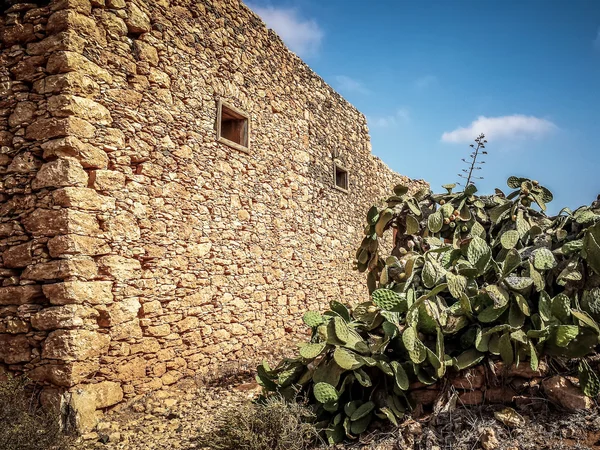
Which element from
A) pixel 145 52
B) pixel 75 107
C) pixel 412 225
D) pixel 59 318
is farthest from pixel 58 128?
pixel 412 225

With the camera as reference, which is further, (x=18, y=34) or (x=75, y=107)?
(x=18, y=34)

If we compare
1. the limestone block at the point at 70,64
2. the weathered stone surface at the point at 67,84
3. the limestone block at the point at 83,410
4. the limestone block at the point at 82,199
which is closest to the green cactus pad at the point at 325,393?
the limestone block at the point at 83,410

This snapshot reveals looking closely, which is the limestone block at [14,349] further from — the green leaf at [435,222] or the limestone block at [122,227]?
the green leaf at [435,222]

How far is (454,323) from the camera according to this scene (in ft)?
9.98

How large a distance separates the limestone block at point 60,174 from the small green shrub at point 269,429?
2259 millimetres

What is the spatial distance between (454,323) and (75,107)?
3445 millimetres

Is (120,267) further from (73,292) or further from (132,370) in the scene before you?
(132,370)

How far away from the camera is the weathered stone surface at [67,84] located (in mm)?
3656

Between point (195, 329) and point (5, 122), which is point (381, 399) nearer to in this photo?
point (195, 329)

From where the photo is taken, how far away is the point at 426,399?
2.99 metres

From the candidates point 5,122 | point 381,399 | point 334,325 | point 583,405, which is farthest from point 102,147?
point 583,405

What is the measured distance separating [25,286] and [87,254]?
557mm

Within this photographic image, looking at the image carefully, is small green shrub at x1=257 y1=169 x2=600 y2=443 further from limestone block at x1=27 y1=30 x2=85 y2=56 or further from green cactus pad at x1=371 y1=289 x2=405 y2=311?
limestone block at x1=27 y1=30 x2=85 y2=56

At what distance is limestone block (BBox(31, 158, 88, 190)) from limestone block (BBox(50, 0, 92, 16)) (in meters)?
1.33
